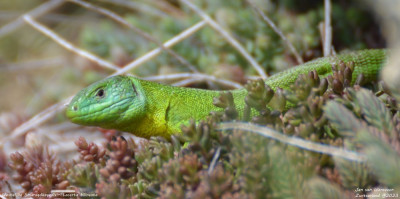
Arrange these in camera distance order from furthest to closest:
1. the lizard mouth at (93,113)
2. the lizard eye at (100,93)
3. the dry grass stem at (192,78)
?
the dry grass stem at (192,78) → the lizard eye at (100,93) → the lizard mouth at (93,113)

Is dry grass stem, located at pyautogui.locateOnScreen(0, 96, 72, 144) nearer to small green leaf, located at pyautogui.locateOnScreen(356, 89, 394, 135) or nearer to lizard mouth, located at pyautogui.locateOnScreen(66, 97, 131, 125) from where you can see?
lizard mouth, located at pyautogui.locateOnScreen(66, 97, 131, 125)

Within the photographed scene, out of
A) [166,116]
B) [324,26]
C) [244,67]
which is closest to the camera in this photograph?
[166,116]

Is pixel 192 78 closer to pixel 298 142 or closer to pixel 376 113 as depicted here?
pixel 298 142

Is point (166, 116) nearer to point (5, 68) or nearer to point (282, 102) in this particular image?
point (282, 102)

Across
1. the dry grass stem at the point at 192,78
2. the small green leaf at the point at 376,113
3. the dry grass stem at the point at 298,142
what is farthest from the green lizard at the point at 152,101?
the small green leaf at the point at 376,113

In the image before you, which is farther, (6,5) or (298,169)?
(6,5)

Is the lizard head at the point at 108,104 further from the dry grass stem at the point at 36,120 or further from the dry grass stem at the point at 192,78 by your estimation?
the dry grass stem at the point at 36,120

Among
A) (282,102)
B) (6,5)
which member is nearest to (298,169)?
(282,102)
